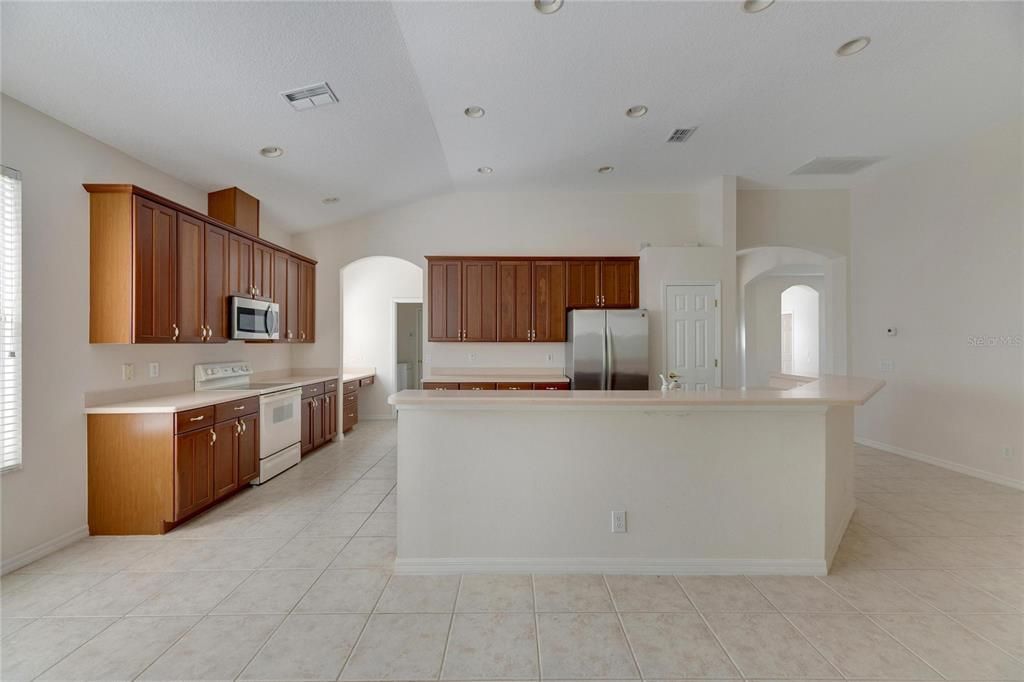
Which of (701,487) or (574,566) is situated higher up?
(701,487)

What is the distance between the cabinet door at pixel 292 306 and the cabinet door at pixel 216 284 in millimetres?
1087

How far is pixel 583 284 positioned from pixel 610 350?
3.00ft

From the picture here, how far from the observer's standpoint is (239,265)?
407 cm

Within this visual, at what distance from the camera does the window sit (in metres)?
2.43

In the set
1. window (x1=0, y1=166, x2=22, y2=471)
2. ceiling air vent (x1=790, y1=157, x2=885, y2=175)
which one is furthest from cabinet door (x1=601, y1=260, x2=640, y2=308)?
window (x1=0, y1=166, x2=22, y2=471)

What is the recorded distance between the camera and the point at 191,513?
3150 mm

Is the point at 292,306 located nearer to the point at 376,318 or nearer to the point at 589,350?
the point at 376,318

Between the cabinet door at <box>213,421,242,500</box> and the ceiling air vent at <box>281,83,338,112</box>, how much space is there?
2504mm

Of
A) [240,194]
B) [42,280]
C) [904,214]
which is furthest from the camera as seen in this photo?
[904,214]

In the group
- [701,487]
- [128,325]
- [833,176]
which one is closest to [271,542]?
[128,325]

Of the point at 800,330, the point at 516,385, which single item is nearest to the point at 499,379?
the point at 516,385

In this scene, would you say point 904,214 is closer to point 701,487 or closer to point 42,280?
point 701,487

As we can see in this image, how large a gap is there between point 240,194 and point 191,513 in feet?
9.55

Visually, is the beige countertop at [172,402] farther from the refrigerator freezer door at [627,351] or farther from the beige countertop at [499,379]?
the refrigerator freezer door at [627,351]
